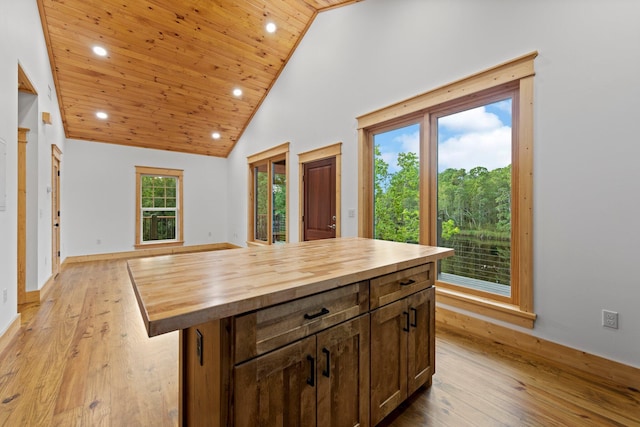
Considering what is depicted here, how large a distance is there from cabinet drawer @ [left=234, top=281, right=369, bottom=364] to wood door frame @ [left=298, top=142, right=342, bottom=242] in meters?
2.76

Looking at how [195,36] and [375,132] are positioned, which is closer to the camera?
[375,132]

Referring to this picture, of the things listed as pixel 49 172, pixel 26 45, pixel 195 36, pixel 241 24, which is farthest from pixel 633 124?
pixel 49 172

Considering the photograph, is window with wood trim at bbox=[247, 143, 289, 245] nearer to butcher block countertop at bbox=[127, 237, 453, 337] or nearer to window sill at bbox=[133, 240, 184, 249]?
window sill at bbox=[133, 240, 184, 249]

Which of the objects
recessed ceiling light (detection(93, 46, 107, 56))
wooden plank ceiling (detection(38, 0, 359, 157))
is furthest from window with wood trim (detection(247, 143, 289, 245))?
recessed ceiling light (detection(93, 46, 107, 56))

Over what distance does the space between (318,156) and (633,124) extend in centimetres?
334

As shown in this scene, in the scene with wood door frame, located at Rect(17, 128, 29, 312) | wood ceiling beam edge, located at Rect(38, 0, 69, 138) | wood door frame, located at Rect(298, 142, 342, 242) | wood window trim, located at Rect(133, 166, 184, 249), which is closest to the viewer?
wood door frame, located at Rect(17, 128, 29, 312)

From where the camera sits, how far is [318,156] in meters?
4.45

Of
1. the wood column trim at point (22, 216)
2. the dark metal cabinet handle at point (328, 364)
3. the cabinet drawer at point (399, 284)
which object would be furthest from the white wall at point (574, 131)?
the wood column trim at point (22, 216)

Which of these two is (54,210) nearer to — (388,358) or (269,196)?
(269,196)

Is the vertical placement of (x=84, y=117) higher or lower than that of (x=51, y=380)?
higher

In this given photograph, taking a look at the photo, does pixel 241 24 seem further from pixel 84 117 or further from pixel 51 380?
pixel 51 380

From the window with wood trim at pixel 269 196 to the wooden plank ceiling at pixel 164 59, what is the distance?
125cm

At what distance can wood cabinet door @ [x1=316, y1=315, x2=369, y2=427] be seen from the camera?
119 cm

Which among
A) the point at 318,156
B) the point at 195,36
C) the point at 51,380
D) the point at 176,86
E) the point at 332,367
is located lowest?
the point at 51,380
